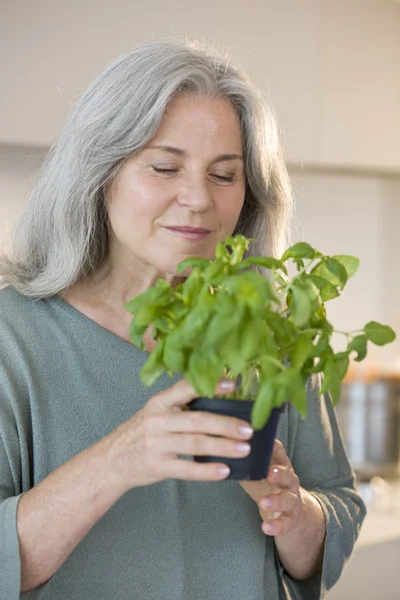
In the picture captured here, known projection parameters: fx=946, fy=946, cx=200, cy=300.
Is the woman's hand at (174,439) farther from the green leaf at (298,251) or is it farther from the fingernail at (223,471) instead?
the green leaf at (298,251)

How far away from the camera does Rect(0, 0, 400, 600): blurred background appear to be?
6.76ft

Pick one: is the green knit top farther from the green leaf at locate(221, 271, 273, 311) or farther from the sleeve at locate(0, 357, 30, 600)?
the green leaf at locate(221, 271, 273, 311)

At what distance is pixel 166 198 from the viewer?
1.22 meters

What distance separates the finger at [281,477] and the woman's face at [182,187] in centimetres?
30

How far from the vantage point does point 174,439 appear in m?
0.98

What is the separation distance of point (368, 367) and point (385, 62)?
1.05m

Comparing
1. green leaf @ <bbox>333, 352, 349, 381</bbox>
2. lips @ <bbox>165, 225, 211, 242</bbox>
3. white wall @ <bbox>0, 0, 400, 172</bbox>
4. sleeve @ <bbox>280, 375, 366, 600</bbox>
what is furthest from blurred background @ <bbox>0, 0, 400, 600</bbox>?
green leaf @ <bbox>333, 352, 349, 381</bbox>

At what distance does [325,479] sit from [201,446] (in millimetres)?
573

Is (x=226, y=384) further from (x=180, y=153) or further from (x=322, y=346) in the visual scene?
(x=180, y=153)

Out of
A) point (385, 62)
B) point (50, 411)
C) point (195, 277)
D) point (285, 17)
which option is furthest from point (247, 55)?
point (195, 277)

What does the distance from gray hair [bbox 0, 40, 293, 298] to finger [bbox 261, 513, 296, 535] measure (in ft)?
1.36

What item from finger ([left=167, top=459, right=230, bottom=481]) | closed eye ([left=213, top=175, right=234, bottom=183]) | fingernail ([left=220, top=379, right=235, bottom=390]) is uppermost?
closed eye ([left=213, top=175, right=234, bottom=183])

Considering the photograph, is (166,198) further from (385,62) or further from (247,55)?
(385,62)

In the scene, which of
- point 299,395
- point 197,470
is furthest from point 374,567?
point 299,395
